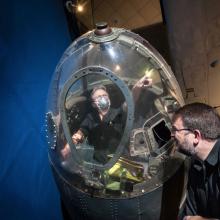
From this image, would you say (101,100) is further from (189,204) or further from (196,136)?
(189,204)

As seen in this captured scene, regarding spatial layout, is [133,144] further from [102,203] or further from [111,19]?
[111,19]

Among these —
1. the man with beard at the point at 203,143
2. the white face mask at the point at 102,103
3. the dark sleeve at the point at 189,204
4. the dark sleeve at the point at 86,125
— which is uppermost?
the white face mask at the point at 102,103

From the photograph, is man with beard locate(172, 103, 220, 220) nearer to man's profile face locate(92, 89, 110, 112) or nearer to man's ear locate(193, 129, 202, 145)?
man's ear locate(193, 129, 202, 145)

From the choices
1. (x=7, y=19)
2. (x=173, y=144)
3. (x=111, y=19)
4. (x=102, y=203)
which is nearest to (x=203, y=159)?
(x=173, y=144)

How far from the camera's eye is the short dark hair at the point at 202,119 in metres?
2.90

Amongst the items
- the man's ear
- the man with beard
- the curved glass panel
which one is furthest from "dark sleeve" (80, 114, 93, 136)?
the man's ear

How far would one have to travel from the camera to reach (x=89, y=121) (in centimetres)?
304

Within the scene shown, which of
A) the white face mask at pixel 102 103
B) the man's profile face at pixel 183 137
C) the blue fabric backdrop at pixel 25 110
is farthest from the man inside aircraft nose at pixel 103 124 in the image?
the blue fabric backdrop at pixel 25 110

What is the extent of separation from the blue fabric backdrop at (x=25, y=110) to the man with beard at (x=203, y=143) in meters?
1.18

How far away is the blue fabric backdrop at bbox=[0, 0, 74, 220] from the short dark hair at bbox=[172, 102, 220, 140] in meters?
1.22

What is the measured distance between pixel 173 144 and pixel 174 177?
A: 231 mm

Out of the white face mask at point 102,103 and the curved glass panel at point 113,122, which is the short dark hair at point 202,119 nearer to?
the curved glass panel at point 113,122

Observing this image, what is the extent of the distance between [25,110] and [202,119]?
1390mm

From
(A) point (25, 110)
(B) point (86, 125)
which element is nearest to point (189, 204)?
(B) point (86, 125)
